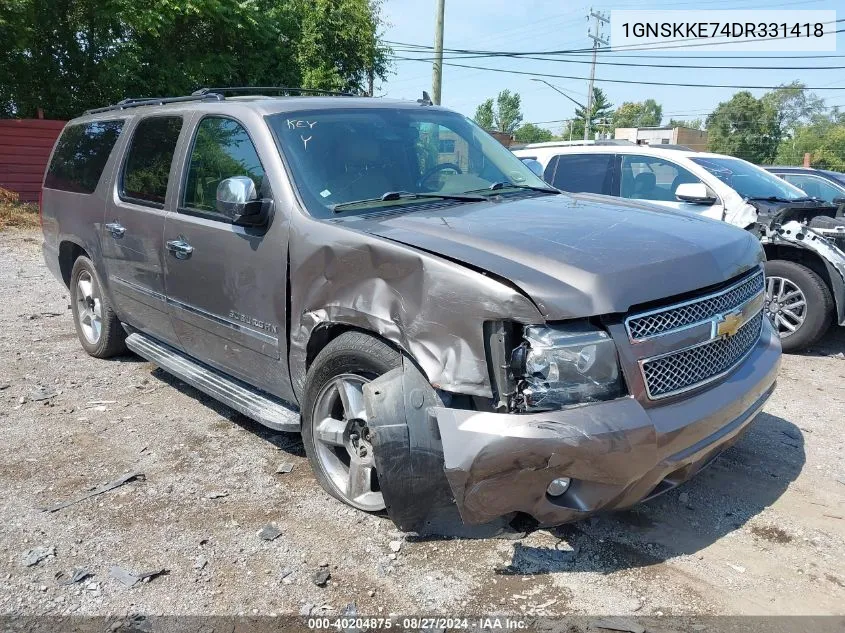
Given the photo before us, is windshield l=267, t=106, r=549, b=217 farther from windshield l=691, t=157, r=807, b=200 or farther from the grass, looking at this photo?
the grass

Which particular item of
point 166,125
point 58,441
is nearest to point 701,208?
point 166,125

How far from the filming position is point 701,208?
22.5 feet

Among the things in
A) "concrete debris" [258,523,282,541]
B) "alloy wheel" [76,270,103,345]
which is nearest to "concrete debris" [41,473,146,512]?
"concrete debris" [258,523,282,541]

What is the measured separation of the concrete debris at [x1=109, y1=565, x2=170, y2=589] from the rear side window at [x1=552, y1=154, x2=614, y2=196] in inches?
235

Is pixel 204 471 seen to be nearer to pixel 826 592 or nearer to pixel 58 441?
pixel 58 441

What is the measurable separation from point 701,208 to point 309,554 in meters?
5.43

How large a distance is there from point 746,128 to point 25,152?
71.0 meters

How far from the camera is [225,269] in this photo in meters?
3.75

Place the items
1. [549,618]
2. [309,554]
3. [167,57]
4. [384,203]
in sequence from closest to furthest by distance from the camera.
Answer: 1. [549,618]
2. [309,554]
3. [384,203]
4. [167,57]

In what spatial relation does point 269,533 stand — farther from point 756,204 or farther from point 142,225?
point 756,204

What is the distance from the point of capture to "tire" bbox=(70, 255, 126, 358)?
551cm

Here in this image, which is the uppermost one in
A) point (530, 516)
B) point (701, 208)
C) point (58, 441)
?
point (701, 208)

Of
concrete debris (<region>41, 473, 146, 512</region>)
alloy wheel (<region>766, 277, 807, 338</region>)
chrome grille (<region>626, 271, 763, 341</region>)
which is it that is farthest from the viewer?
alloy wheel (<region>766, 277, 807, 338</region>)

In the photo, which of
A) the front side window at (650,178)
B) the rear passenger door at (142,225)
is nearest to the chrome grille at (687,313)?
the rear passenger door at (142,225)
